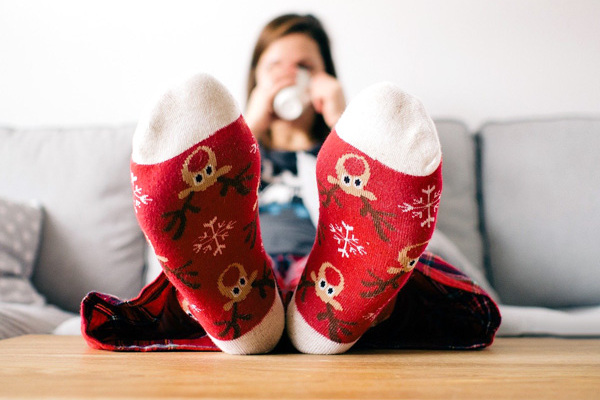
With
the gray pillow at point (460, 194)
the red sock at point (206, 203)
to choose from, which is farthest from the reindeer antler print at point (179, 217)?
the gray pillow at point (460, 194)

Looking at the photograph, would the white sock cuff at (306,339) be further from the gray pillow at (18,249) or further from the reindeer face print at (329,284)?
the gray pillow at (18,249)

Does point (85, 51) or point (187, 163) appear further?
point (85, 51)

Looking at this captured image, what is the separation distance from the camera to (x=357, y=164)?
18.0 inches

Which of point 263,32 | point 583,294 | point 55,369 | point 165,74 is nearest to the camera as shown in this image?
point 55,369

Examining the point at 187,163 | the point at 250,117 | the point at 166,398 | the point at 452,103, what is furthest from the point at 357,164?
the point at 452,103

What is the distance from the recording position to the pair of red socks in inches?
17.0

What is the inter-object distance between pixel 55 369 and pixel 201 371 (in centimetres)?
12

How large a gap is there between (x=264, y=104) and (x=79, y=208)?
43 cm

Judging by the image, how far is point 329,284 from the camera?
484 mm

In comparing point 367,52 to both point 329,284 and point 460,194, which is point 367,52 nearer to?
point 460,194

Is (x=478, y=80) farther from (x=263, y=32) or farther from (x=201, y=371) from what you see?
(x=201, y=371)

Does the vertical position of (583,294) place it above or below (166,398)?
below

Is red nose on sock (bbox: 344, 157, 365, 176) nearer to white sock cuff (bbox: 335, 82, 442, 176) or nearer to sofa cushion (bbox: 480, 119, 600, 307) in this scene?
white sock cuff (bbox: 335, 82, 442, 176)

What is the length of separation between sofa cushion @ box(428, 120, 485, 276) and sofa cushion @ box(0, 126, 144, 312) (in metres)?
0.65
